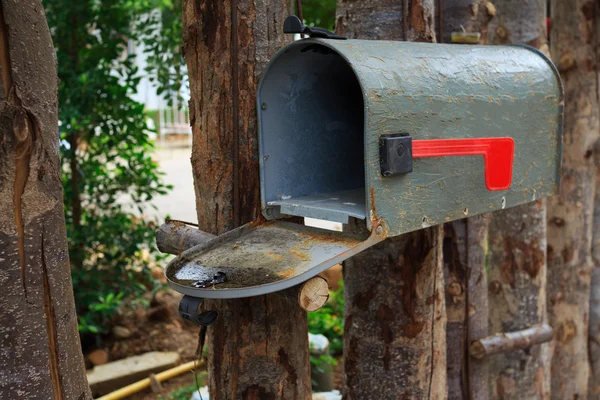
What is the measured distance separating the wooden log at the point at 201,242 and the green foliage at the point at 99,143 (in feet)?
7.45

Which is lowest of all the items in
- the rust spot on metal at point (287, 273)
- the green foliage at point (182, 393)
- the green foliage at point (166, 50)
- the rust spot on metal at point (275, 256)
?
the green foliage at point (182, 393)

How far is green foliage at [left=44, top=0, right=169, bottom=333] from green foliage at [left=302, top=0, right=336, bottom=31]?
116 cm

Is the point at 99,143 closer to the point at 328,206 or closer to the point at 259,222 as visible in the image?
the point at 259,222

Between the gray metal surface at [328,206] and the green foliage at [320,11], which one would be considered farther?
the green foliage at [320,11]

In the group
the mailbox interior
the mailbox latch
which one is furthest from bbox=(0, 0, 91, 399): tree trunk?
the mailbox latch

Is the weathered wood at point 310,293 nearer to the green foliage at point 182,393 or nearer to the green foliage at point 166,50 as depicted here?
the green foliage at point 182,393

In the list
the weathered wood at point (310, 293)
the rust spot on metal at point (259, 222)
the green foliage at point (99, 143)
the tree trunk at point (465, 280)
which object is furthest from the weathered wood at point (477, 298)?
the green foliage at point (99, 143)

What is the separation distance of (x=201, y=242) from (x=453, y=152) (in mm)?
795

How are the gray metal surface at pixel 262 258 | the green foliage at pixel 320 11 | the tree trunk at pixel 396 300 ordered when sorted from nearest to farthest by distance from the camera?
the gray metal surface at pixel 262 258 < the tree trunk at pixel 396 300 < the green foliage at pixel 320 11

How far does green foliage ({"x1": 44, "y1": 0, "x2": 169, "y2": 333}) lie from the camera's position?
4.50m

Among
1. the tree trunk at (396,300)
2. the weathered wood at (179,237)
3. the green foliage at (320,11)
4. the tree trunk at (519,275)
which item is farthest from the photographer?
the green foliage at (320,11)

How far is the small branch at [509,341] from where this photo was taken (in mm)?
3248

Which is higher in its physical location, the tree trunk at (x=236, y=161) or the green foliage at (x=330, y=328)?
the tree trunk at (x=236, y=161)

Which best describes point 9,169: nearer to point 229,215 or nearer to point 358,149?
point 229,215
